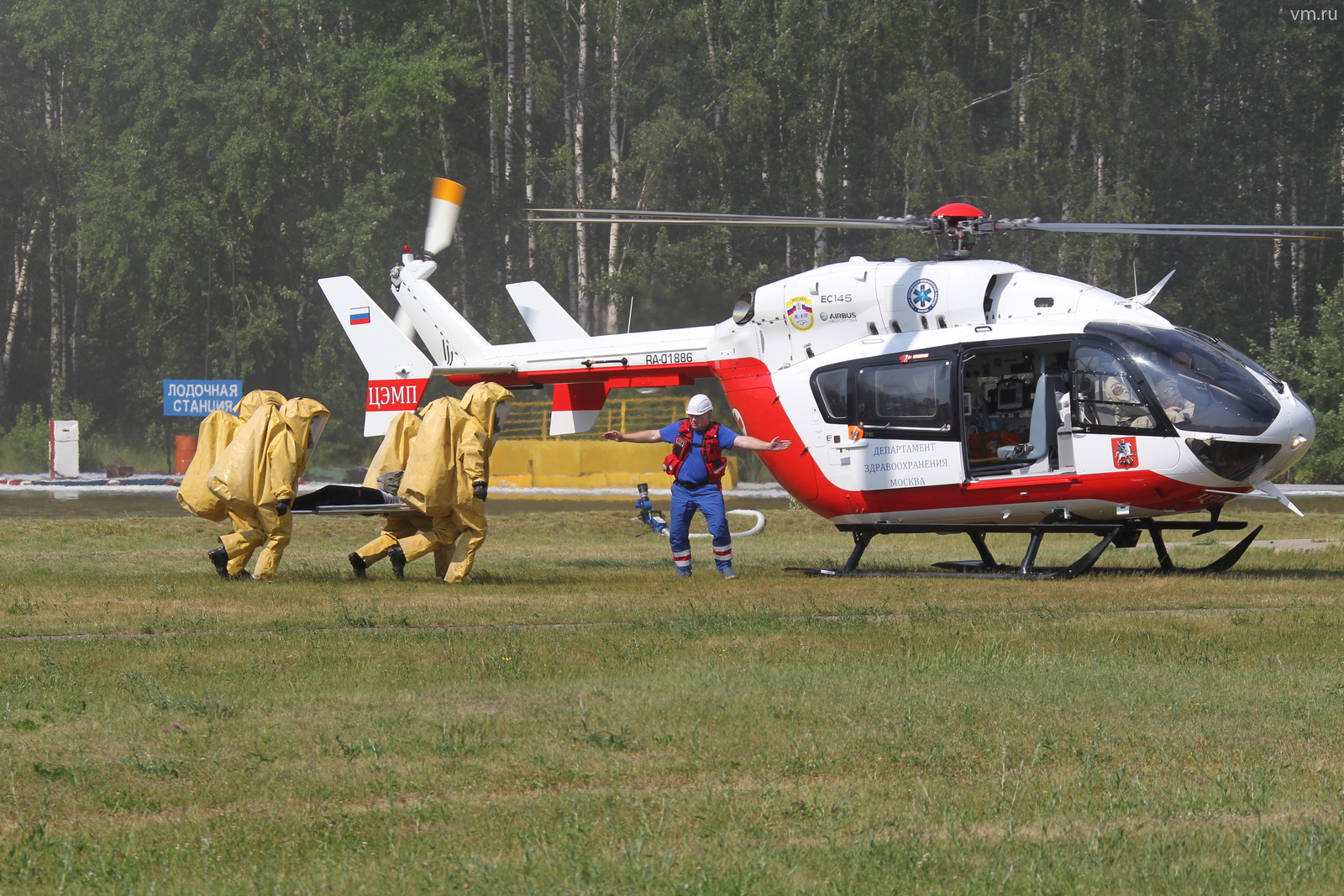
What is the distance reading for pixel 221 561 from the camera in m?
13.5

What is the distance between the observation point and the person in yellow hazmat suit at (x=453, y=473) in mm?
12914

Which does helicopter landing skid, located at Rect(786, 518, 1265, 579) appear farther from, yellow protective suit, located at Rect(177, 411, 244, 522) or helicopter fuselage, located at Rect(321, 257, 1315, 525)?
yellow protective suit, located at Rect(177, 411, 244, 522)

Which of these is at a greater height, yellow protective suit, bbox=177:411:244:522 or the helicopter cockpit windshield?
the helicopter cockpit windshield

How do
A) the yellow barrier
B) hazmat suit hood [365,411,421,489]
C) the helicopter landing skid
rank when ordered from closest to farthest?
hazmat suit hood [365,411,421,489] → the helicopter landing skid → the yellow barrier

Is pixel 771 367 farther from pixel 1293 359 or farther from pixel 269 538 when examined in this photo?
pixel 1293 359

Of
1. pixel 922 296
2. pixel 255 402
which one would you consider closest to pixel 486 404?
pixel 255 402

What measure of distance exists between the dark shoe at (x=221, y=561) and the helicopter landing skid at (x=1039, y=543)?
569cm

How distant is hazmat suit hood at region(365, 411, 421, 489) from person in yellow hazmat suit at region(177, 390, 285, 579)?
3.59ft

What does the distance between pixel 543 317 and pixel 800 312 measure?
13.8 feet

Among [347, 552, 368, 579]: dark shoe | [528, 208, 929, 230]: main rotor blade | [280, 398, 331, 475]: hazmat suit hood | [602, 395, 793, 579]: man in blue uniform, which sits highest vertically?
[528, 208, 929, 230]: main rotor blade

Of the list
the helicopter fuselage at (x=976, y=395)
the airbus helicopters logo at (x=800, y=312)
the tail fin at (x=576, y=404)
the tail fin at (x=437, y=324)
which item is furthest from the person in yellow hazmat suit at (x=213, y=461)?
the airbus helicopters logo at (x=800, y=312)

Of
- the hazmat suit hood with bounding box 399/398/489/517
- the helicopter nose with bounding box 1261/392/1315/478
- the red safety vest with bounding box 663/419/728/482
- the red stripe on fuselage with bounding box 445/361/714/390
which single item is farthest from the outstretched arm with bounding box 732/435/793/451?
the helicopter nose with bounding box 1261/392/1315/478

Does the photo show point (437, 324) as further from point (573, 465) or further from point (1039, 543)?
point (573, 465)

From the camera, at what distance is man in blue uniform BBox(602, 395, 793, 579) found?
46.6ft
